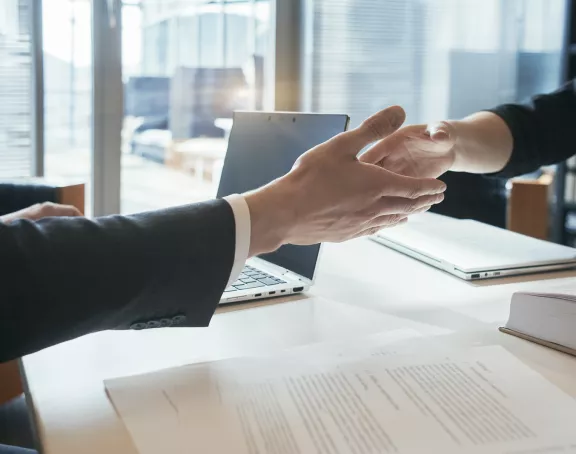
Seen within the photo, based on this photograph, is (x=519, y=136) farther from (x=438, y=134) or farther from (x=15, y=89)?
(x=15, y=89)

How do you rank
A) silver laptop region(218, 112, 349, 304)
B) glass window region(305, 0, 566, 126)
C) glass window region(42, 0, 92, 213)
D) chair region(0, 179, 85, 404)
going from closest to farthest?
silver laptop region(218, 112, 349, 304), chair region(0, 179, 85, 404), glass window region(42, 0, 92, 213), glass window region(305, 0, 566, 126)

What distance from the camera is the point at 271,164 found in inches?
44.4

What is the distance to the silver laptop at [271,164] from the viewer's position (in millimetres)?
1000

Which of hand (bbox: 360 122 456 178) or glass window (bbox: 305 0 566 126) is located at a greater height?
glass window (bbox: 305 0 566 126)

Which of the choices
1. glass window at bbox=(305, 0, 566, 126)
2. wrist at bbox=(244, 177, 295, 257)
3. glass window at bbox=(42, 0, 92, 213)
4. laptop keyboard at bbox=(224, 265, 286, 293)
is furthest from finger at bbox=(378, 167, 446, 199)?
glass window at bbox=(305, 0, 566, 126)

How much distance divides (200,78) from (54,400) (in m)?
2.42

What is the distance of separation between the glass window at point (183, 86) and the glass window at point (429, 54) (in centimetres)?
27

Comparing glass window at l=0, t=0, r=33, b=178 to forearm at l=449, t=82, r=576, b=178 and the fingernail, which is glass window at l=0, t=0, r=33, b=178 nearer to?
forearm at l=449, t=82, r=576, b=178

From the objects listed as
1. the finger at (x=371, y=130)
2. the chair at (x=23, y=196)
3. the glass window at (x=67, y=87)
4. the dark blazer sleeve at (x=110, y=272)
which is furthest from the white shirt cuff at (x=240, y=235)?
the glass window at (x=67, y=87)

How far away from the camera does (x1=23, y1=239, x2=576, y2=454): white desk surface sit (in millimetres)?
619

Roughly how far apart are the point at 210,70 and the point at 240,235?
2331 mm

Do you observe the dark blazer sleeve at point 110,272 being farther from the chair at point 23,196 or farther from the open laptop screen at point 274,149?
the chair at point 23,196

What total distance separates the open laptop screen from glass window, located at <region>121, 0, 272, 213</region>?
150 centimetres

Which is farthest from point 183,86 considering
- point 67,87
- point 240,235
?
point 240,235
